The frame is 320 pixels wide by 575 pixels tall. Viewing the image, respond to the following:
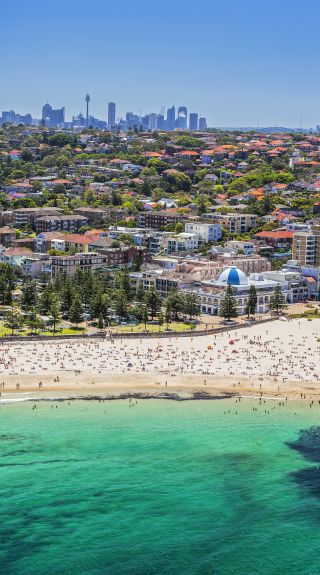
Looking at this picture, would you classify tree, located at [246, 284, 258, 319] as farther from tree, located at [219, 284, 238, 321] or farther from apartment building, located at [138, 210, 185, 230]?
apartment building, located at [138, 210, 185, 230]

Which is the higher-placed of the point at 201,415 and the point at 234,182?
the point at 234,182

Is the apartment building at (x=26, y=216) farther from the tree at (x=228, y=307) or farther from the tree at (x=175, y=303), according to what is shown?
the tree at (x=228, y=307)

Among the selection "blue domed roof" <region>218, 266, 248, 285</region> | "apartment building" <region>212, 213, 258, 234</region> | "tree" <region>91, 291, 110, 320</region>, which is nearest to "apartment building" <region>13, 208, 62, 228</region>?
"apartment building" <region>212, 213, 258, 234</region>

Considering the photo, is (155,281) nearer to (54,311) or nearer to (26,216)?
(54,311)

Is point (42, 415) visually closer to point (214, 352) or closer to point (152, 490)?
point (152, 490)

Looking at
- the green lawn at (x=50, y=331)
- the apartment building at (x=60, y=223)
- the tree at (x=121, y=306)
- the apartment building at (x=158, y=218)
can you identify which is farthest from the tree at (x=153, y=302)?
the apartment building at (x=158, y=218)

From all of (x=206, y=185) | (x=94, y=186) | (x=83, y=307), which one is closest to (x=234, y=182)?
(x=206, y=185)

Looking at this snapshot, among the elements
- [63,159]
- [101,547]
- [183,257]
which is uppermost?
[63,159]

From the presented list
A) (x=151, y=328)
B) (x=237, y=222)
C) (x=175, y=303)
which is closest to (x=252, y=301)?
(x=175, y=303)
